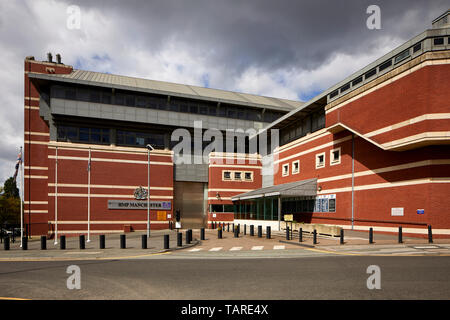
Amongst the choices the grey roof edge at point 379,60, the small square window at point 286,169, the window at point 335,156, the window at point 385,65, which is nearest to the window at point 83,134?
the small square window at point 286,169

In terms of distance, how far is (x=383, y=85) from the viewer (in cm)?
2238

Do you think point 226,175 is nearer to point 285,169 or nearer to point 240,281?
point 285,169

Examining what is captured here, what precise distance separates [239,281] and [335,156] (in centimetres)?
2358

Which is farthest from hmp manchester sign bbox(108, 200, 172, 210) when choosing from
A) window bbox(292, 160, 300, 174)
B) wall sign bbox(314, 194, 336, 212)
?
wall sign bbox(314, 194, 336, 212)

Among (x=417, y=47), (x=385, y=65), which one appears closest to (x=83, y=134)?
(x=385, y=65)

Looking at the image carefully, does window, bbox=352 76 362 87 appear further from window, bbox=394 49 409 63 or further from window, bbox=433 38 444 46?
window, bbox=433 38 444 46

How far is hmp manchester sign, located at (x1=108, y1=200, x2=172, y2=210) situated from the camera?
38475mm

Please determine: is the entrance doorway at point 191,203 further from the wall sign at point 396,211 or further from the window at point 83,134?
the wall sign at point 396,211

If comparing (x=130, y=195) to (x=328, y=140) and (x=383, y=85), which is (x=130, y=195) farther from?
(x=383, y=85)

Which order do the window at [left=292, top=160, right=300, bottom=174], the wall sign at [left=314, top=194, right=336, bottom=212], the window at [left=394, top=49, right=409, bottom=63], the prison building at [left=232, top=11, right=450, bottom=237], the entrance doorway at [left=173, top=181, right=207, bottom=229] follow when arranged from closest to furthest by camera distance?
the prison building at [left=232, top=11, right=450, bottom=237], the window at [left=394, top=49, right=409, bottom=63], the wall sign at [left=314, top=194, right=336, bottom=212], the window at [left=292, top=160, right=300, bottom=174], the entrance doorway at [left=173, top=181, right=207, bottom=229]

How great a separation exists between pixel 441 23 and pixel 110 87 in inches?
1324

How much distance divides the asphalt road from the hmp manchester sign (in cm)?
2718

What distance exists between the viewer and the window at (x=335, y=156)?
28.9 metres
